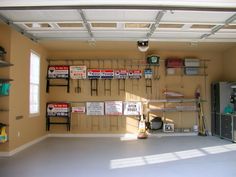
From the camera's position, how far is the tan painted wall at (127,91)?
834cm

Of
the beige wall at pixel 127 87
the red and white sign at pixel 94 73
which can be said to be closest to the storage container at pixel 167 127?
the beige wall at pixel 127 87

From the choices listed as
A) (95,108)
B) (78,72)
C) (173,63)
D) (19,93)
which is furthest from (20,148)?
(173,63)

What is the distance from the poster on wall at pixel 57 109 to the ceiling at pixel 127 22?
7.96ft

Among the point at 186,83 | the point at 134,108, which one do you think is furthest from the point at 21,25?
the point at 186,83

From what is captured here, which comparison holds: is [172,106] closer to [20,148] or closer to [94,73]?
[94,73]

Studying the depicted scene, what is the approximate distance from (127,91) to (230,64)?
3.55 meters

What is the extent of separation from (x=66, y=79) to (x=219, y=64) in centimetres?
543

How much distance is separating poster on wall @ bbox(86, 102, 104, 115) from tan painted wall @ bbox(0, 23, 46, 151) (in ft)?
5.96

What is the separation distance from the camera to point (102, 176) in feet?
13.1

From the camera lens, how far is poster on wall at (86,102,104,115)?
27.2 ft

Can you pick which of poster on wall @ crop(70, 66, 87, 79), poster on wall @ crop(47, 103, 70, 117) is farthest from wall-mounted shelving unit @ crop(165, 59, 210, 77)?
poster on wall @ crop(47, 103, 70, 117)

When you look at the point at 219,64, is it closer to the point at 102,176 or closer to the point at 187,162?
the point at 187,162

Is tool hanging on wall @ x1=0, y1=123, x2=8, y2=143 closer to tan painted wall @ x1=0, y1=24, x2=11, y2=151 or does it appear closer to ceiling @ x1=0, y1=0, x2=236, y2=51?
tan painted wall @ x1=0, y1=24, x2=11, y2=151

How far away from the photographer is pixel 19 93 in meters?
5.94
